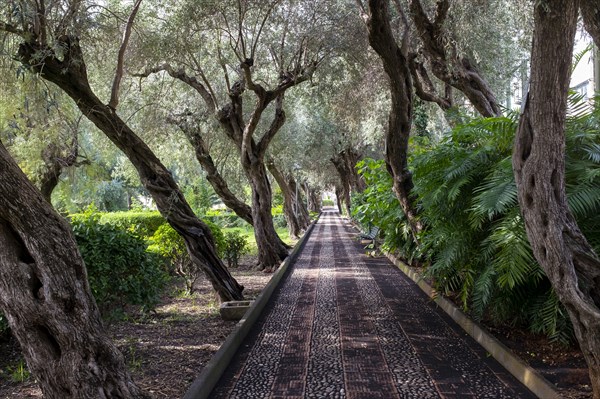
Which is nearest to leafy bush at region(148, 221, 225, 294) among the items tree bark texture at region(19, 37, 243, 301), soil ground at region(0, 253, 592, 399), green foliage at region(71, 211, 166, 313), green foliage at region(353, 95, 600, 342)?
soil ground at region(0, 253, 592, 399)

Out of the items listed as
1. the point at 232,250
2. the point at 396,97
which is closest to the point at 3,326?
the point at 396,97

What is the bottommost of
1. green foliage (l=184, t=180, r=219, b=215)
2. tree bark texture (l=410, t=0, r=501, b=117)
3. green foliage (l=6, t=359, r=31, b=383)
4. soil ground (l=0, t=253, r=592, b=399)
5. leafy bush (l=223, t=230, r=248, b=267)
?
soil ground (l=0, t=253, r=592, b=399)

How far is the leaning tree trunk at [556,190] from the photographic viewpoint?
357 cm

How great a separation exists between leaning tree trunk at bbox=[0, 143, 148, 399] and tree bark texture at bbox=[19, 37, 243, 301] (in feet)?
10.0

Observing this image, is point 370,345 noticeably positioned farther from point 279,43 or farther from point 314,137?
point 314,137

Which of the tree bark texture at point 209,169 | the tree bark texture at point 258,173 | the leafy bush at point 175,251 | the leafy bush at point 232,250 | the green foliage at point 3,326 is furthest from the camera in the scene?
the leafy bush at point 232,250

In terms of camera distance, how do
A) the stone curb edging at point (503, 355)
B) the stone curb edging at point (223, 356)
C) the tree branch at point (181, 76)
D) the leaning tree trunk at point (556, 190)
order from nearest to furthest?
the leaning tree trunk at point (556, 190)
the stone curb edging at point (503, 355)
the stone curb edging at point (223, 356)
the tree branch at point (181, 76)

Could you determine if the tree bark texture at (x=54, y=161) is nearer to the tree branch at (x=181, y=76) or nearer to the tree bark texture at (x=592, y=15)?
the tree branch at (x=181, y=76)

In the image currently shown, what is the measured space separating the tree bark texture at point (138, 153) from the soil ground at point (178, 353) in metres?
0.76

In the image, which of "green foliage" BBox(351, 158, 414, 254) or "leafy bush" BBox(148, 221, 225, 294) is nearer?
"leafy bush" BBox(148, 221, 225, 294)

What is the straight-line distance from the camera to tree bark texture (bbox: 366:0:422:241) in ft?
24.4

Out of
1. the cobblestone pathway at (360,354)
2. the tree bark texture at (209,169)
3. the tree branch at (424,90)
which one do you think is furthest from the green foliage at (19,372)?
the tree branch at (424,90)

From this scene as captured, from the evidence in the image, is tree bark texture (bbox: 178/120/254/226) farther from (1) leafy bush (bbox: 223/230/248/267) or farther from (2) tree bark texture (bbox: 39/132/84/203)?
(2) tree bark texture (bbox: 39/132/84/203)

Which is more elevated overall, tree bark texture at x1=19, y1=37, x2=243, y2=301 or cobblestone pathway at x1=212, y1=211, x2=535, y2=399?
tree bark texture at x1=19, y1=37, x2=243, y2=301
